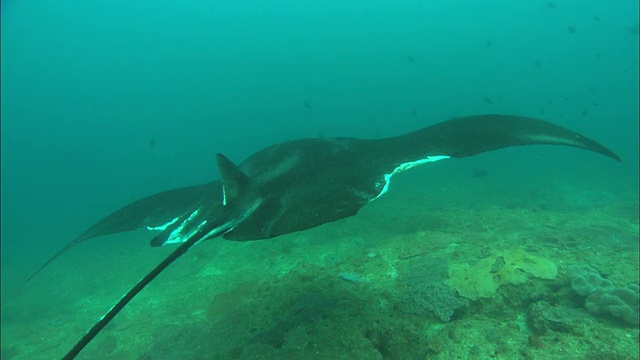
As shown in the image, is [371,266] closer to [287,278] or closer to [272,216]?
[287,278]

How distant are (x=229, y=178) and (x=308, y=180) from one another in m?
0.89

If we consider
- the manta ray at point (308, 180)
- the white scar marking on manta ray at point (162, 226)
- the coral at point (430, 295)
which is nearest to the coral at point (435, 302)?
the coral at point (430, 295)

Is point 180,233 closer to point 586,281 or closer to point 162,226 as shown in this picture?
point 162,226

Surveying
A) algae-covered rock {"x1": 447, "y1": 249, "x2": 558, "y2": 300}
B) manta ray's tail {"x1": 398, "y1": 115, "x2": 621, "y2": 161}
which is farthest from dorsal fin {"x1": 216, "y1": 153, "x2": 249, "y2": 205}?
algae-covered rock {"x1": 447, "y1": 249, "x2": 558, "y2": 300}

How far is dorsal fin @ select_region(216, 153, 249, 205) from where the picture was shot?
11.6 feet

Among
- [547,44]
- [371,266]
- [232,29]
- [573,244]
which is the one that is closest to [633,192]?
[573,244]

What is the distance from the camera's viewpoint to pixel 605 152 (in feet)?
11.4

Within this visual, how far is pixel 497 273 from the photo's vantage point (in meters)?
4.55

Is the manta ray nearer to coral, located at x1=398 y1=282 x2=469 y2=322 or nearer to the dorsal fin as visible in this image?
the dorsal fin

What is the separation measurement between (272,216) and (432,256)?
373 centimetres

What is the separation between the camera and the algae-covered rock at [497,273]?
173 inches

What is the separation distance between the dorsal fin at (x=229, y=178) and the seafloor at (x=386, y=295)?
1.88 metres

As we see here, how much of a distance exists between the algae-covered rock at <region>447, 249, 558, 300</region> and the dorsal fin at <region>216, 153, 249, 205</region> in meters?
3.31

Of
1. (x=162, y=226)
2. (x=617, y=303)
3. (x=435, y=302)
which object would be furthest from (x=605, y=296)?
(x=162, y=226)
